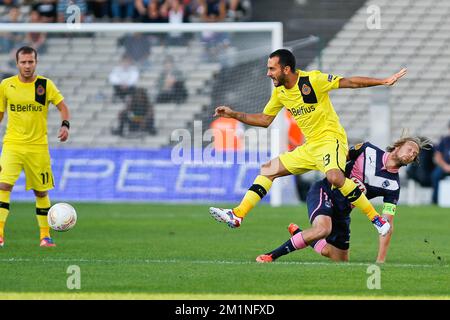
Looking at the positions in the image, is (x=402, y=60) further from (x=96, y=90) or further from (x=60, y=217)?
(x=60, y=217)

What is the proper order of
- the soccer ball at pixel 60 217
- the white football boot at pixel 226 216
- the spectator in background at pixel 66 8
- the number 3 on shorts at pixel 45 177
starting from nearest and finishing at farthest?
the white football boot at pixel 226 216, the soccer ball at pixel 60 217, the number 3 on shorts at pixel 45 177, the spectator in background at pixel 66 8

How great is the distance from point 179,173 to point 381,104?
5.46 m

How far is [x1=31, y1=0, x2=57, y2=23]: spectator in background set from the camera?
24.4m

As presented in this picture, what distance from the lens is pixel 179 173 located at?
22.0 meters

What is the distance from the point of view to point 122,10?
25.9 metres

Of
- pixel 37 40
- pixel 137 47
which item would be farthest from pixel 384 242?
pixel 37 40

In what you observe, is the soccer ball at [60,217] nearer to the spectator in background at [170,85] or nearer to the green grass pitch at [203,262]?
the green grass pitch at [203,262]

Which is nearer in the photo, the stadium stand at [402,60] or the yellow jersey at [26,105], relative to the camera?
the yellow jersey at [26,105]

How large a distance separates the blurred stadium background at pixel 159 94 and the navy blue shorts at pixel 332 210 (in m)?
9.82

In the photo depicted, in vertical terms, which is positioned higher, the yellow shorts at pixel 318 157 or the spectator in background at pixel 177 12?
the spectator in background at pixel 177 12

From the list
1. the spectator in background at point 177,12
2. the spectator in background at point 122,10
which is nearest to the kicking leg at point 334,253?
the spectator in background at point 177,12

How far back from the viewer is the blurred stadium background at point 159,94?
22.1m

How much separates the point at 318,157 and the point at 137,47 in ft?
42.9
